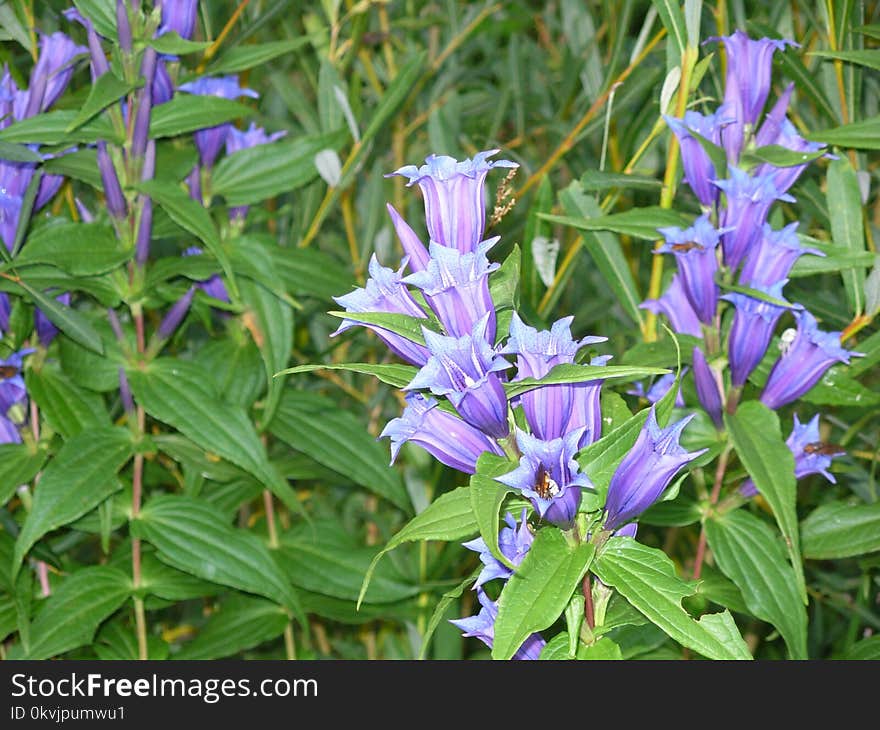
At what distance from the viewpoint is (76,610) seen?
0.99 meters

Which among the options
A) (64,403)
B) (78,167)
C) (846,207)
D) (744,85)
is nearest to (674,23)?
(744,85)

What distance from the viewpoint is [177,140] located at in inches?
44.6

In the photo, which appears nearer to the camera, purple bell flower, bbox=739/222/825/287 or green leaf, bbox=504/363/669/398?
green leaf, bbox=504/363/669/398

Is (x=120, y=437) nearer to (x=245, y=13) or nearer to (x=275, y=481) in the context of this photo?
(x=275, y=481)

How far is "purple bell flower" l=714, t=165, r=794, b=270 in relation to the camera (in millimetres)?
820

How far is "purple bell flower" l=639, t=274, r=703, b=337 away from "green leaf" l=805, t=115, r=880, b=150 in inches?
6.0

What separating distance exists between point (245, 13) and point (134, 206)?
0.40 m

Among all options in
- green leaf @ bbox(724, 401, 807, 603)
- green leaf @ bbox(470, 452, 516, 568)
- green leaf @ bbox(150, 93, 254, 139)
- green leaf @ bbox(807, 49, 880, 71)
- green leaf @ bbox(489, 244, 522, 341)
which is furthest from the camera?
green leaf @ bbox(150, 93, 254, 139)

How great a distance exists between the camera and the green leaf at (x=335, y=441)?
3.55ft

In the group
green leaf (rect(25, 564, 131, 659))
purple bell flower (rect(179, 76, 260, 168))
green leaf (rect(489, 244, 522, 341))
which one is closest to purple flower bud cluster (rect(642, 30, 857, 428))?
green leaf (rect(489, 244, 522, 341))

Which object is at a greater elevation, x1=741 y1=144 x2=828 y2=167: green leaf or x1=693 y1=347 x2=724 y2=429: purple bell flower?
x1=741 y1=144 x2=828 y2=167: green leaf

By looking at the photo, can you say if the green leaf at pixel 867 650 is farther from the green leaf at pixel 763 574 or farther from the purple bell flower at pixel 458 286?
the purple bell flower at pixel 458 286

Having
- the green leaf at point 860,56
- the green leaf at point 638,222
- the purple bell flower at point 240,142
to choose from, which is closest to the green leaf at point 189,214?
the purple bell flower at point 240,142

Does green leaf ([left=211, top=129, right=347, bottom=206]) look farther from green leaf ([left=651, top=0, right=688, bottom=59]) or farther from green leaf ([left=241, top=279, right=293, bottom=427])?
green leaf ([left=651, top=0, right=688, bottom=59])
